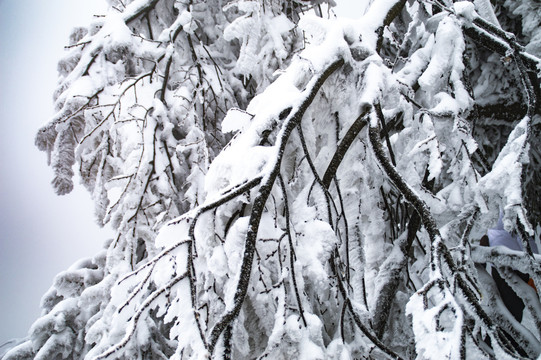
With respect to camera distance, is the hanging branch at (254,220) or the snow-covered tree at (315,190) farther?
the snow-covered tree at (315,190)

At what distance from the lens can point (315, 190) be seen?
47.4 inches

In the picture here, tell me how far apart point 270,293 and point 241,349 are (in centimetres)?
17

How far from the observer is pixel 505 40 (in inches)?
66.9

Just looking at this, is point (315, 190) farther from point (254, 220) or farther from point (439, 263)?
point (439, 263)

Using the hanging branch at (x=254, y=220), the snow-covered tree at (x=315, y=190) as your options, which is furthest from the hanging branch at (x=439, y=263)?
the hanging branch at (x=254, y=220)

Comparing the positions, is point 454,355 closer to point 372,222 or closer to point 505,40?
point 372,222

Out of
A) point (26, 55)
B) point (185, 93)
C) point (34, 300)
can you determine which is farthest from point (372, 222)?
point (26, 55)

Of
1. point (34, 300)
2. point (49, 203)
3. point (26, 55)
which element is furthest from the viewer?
point (26, 55)

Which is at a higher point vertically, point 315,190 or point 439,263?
point 315,190

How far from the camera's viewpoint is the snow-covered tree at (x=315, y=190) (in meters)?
0.98

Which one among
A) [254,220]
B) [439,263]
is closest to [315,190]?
[254,220]

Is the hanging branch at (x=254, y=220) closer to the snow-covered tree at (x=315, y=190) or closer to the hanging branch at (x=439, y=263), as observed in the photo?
the snow-covered tree at (x=315, y=190)

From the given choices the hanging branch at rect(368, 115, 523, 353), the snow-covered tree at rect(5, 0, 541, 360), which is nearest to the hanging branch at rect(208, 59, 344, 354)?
the snow-covered tree at rect(5, 0, 541, 360)

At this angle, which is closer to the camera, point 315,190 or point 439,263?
point 439,263
